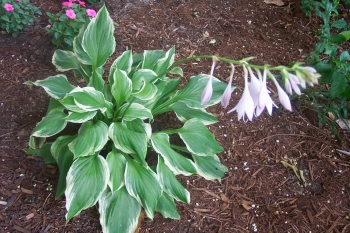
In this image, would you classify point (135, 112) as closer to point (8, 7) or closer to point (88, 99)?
point (88, 99)

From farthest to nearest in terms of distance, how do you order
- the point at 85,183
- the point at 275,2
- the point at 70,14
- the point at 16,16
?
the point at 275,2
the point at 16,16
the point at 70,14
the point at 85,183

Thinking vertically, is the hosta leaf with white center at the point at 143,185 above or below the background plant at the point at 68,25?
below

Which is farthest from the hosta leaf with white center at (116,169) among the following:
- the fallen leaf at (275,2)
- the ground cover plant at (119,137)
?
the fallen leaf at (275,2)

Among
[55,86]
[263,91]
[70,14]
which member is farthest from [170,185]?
[70,14]

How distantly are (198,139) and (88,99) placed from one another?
0.83 metres

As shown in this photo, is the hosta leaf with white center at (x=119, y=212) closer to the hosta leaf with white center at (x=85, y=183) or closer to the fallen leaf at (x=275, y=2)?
the hosta leaf with white center at (x=85, y=183)

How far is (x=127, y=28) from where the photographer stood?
11.6 ft

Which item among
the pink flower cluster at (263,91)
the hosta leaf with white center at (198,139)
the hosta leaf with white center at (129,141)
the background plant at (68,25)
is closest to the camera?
the pink flower cluster at (263,91)

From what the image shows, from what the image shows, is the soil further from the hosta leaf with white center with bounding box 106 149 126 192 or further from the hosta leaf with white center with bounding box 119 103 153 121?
the hosta leaf with white center with bounding box 119 103 153 121

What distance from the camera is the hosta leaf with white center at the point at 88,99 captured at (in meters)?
2.20

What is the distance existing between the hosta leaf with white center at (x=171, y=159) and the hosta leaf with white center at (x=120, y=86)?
13.7 inches

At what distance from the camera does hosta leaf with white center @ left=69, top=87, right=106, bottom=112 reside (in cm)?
220

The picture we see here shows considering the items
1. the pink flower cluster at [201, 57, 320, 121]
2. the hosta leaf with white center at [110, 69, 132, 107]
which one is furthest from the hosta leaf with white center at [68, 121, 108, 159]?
the pink flower cluster at [201, 57, 320, 121]

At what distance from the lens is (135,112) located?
7.97ft
